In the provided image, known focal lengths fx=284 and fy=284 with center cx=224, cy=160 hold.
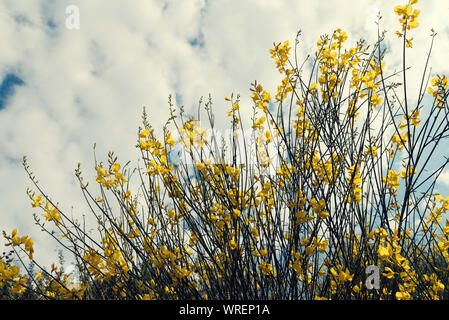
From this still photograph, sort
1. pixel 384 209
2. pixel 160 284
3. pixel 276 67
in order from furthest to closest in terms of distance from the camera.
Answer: pixel 276 67
pixel 160 284
pixel 384 209

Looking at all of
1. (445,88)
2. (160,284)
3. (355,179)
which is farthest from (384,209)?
(160,284)

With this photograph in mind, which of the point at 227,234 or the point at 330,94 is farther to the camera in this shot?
the point at 330,94

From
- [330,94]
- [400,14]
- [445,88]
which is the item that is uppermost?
[400,14]

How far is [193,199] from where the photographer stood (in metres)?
1.76

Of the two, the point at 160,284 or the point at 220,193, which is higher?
the point at 220,193

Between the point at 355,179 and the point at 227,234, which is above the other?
the point at 355,179
